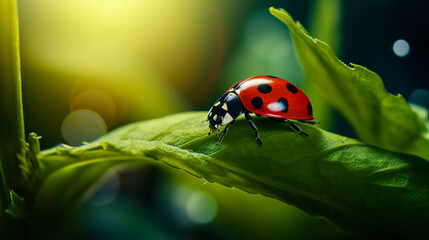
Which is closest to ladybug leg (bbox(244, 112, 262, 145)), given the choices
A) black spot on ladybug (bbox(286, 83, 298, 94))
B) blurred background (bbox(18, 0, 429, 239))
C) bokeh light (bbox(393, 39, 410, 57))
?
black spot on ladybug (bbox(286, 83, 298, 94))

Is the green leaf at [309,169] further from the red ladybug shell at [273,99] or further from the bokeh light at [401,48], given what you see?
the bokeh light at [401,48]

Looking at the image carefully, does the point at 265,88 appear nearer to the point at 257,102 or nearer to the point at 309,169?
the point at 257,102

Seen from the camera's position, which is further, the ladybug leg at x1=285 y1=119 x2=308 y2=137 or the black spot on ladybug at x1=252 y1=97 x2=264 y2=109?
the black spot on ladybug at x1=252 y1=97 x2=264 y2=109

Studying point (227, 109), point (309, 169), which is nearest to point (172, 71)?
point (227, 109)

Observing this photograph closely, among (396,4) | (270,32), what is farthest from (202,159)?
(396,4)

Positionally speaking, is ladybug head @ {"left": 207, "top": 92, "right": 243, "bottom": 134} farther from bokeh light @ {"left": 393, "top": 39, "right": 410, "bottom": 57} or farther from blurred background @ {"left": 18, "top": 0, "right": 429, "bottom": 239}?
bokeh light @ {"left": 393, "top": 39, "right": 410, "bottom": 57}

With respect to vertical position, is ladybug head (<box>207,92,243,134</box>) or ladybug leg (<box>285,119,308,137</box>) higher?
ladybug leg (<box>285,119,308,137</box>)

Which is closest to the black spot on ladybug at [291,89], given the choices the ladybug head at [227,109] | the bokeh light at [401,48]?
the ladybug head at [227,109]
